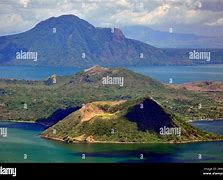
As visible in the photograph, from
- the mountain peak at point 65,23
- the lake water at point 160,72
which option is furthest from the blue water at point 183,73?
the mountain peak at point 65,23

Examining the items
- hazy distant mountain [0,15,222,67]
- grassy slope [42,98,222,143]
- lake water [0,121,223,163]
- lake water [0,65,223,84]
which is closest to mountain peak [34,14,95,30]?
hazy distant mountain [0,15,222,67]

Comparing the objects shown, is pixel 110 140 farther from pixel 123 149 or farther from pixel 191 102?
pixel 191 102

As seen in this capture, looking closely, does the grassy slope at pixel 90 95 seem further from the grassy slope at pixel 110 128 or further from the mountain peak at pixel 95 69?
the grassy slope at pixel 110 128

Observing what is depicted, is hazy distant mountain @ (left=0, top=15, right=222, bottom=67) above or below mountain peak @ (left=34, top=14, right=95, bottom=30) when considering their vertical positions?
below

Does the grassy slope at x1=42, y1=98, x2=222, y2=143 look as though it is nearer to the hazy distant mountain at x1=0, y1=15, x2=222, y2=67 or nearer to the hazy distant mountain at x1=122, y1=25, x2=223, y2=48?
the hazy distant mountain at x1=0, y1=15, x2=222, y2=67

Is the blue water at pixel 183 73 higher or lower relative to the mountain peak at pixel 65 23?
lower
